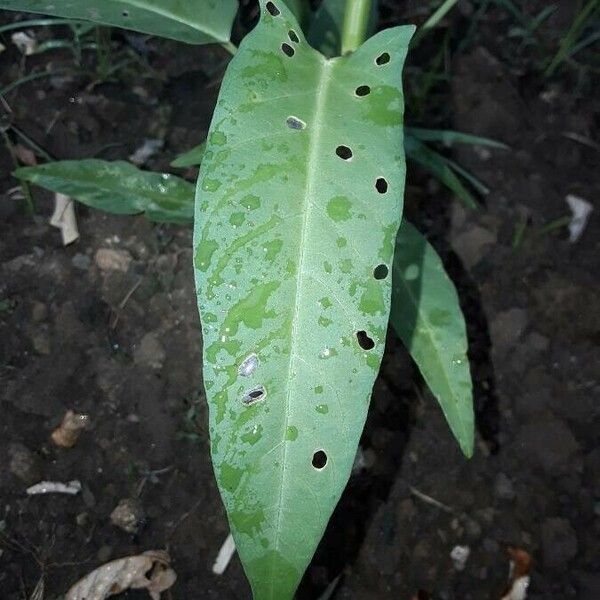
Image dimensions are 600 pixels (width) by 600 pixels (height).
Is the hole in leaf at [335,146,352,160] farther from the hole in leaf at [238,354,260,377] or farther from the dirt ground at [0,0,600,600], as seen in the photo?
the dirt ground at [0,0,600,600]

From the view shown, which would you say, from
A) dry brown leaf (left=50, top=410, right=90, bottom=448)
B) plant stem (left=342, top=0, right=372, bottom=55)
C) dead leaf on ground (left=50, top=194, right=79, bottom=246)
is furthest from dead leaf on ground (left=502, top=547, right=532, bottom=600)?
dead leaf on ground (left=50, top=194, right=79, bottom=246)

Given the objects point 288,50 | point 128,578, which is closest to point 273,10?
point 288,50

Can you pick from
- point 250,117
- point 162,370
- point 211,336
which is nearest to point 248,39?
point 250,117

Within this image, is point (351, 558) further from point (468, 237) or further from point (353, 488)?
point (468, 237)

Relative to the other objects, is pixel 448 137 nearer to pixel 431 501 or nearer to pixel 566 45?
pixel 566 45

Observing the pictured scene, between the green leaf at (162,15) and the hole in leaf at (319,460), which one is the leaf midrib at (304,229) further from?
the green leaf at (162,15)

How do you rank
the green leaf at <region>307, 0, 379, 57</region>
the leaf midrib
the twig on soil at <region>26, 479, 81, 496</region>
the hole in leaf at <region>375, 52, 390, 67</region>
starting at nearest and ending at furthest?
the leaf midrib
the hole in leaf at <region>375, 52, 390, 67</region>
the twig on soil at <region>26, 479, 81, 496</region>
the green leaf at <region>307, 0, 379, 57</region>
